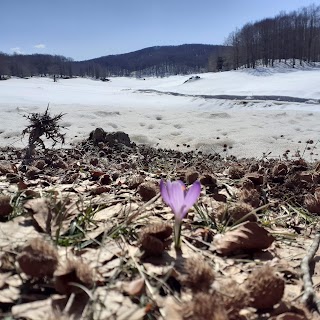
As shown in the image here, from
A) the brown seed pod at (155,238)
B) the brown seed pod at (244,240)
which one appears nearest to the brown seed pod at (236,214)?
the brown seed pod at (244,240)

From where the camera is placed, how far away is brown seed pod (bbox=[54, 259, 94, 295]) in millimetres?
603

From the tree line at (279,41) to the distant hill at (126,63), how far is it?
782 cm

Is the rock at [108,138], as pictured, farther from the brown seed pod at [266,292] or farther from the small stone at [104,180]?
the brown seed pod at [266,292]

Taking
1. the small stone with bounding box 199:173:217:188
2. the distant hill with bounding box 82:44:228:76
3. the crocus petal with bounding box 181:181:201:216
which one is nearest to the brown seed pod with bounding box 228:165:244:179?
the small stone with bounding box 199:173:217:188

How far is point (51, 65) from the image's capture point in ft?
291

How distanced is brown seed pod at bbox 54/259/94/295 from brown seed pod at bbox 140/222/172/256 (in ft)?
0.57

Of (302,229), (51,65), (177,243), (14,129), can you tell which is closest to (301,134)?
(14,129)

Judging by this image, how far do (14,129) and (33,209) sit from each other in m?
4.32

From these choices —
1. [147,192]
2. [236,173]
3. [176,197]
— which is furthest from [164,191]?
[236,173]

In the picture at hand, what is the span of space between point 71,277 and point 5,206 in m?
0.42

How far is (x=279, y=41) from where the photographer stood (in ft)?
168

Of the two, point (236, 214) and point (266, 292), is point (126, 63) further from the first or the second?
point (266, 292)

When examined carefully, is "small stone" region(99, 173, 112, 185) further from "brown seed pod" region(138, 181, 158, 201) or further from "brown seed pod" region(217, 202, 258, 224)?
"brown seed pod" region(217, 202, 258, 224)

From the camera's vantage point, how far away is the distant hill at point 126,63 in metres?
80.0
